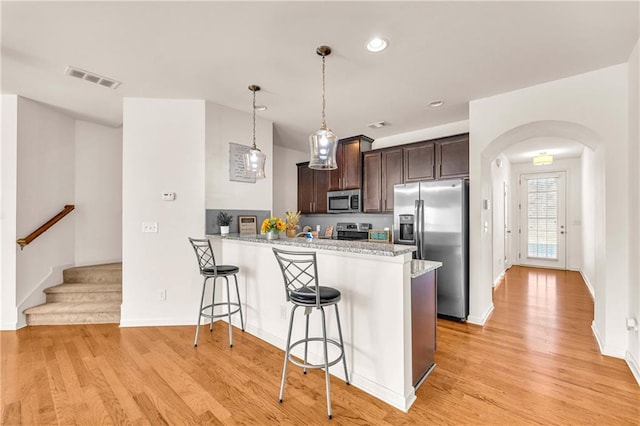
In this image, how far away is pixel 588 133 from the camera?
2.91 m

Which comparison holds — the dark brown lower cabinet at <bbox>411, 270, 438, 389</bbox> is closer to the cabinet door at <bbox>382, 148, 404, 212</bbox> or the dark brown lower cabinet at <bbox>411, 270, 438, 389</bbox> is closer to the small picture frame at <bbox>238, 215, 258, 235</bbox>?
the cabinet door at <bbox>382, 148, 404, 212</bbox>

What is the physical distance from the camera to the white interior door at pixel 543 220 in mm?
6863

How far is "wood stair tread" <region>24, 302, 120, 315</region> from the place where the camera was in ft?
11.7

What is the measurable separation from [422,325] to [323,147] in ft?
5.48

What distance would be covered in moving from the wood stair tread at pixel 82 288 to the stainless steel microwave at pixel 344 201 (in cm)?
352

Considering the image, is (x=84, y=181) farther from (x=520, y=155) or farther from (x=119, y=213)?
(x=520, y=155)

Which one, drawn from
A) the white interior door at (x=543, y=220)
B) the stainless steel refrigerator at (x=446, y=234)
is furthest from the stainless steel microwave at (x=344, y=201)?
the white interior door at (x=543, y=220)

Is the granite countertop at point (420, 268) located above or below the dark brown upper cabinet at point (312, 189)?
below

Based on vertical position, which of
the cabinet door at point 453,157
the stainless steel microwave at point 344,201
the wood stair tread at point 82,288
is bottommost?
the wood stair tread at point 82,288

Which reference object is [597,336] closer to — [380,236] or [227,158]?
[380,236]

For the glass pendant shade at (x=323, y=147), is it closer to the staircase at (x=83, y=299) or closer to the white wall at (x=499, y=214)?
the staircase at (x=83, y=299)

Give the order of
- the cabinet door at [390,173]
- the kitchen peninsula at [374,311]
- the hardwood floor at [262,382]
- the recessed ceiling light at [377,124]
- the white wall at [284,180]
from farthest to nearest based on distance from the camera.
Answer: the white wall at [284,180], the cabinet door at [390,173], the recessed ceiling light at [377,124], the kitchen peninsula at [374,311], the hardwood floor at [262,382]

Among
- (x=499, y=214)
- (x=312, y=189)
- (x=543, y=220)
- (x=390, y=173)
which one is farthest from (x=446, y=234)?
(x=543, y=220)

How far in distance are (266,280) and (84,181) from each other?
347 cm
